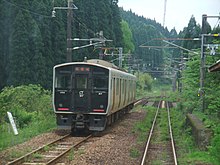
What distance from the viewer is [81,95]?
16.6 metres

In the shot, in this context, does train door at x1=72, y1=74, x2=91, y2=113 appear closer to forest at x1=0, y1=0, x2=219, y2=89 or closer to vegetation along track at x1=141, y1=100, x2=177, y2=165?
vegetation along track at x1=141, y1=100, x2=177, y2=165

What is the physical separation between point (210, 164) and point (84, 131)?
27.3 feet

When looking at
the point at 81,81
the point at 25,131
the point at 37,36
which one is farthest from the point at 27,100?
the point at 37,36

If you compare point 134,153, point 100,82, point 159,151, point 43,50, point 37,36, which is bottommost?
point 159,151

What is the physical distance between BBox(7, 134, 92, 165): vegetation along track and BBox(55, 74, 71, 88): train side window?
2.20 metres

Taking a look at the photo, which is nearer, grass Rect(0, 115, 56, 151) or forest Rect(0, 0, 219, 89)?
grass Rect(0, 115, 56, 151)

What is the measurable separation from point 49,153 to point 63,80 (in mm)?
5173

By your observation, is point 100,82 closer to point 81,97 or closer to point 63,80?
point 81,97

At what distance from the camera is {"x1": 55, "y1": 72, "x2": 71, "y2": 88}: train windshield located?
1675 centimetres

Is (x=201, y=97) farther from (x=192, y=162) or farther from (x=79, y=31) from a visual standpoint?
(x=79, y=31)

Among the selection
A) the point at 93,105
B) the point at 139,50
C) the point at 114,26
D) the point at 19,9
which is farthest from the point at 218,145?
the point at 139,50

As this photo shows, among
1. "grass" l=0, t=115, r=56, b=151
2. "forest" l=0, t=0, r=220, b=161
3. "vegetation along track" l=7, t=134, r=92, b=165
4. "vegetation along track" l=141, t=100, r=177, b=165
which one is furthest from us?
"forest" l=0, t=0, r=220, b=161

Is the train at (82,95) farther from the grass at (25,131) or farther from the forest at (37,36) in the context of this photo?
the forest at (37,36)

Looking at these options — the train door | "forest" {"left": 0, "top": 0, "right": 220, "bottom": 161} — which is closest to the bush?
"forest" {"left": 0, "top": 0, "right": 220, "bottom": 161}
